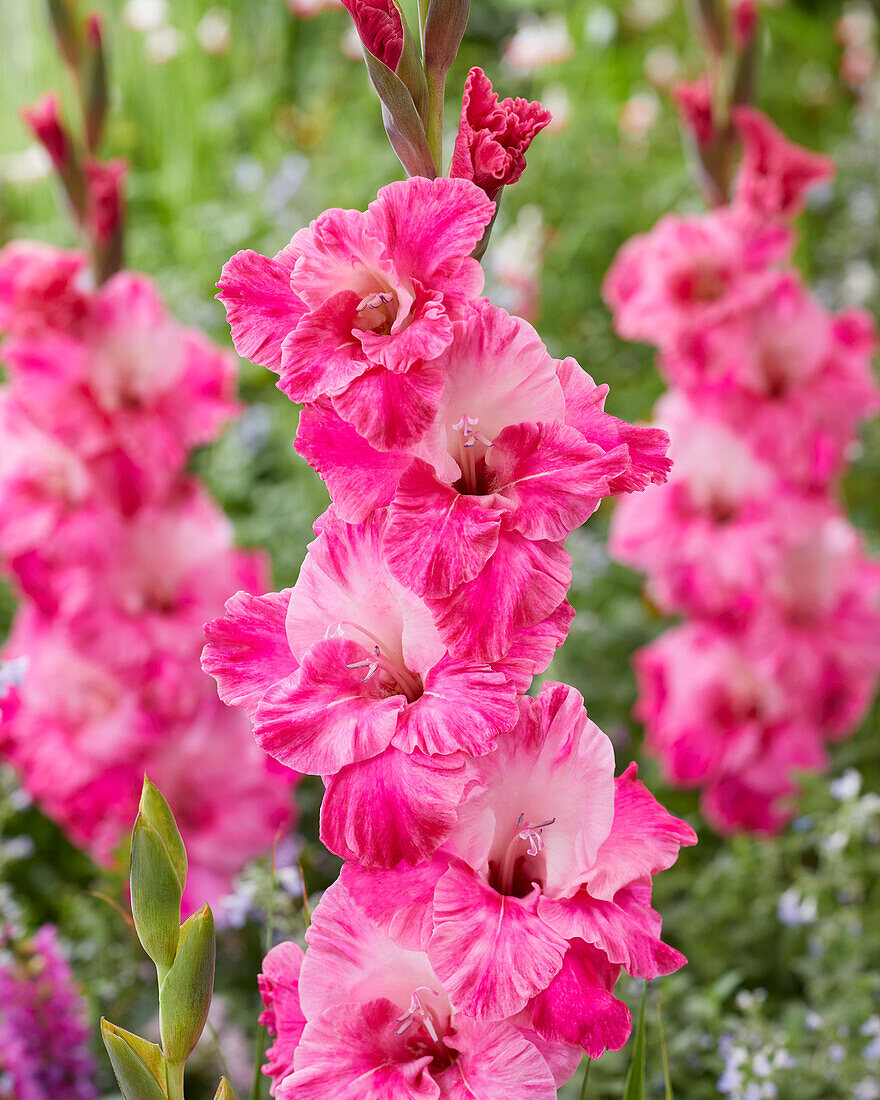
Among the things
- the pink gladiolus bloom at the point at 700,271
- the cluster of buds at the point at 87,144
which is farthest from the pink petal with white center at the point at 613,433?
the cluster of buds at the point at 87,144

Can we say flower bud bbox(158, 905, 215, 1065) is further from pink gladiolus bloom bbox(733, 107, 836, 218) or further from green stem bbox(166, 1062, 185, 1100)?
pink gladiolus bloom bbox(733, 107, 836, 218)

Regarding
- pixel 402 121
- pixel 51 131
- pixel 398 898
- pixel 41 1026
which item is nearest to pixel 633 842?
pixel 398 898

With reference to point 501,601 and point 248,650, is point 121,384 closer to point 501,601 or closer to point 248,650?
point 248,650

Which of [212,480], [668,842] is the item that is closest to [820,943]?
[668,842]

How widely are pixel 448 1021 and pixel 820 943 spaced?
899 millimetres

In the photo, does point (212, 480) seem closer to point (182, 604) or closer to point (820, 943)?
point (182, 604)

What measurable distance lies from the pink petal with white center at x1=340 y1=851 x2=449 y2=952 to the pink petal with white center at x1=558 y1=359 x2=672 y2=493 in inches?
11.2

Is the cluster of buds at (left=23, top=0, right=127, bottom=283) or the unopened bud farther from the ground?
the unopened bud

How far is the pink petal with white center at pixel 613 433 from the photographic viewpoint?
0.70 m

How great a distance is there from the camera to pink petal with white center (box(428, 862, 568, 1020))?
2.14ft

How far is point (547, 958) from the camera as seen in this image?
2.16ft

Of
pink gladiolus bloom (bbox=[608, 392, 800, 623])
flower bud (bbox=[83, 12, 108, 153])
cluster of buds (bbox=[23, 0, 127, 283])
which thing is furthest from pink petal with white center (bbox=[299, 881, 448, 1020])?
flower bud (bbox=[83, 12, 108, 153])

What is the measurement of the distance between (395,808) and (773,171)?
55.8 inches

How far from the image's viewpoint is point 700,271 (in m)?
1.79
